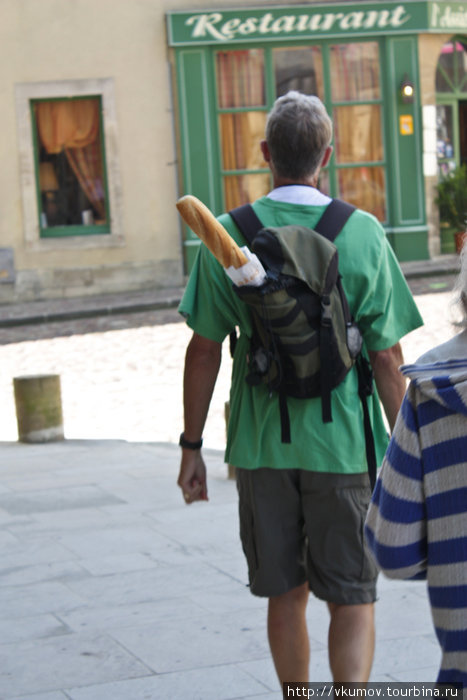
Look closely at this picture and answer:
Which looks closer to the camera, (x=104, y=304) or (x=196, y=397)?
(x=196, y=397)

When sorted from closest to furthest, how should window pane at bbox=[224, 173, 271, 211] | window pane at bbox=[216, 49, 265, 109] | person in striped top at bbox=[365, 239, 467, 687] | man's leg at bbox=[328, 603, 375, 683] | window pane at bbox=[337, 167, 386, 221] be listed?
1. person in striped top at bbox=[365, 239, 467, 687]
2. man's leg at bbox=[328, 603, 375, 683]
3. window pane at bbox=[216, 49, 265, 109]
4. window pane at bbox=[224, 173, 271, 211]
5. window pane at bbox=[337, 167, 386, 221]

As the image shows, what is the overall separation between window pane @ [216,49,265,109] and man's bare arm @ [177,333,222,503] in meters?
16.6

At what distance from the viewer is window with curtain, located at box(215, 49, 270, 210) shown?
63.8 ft

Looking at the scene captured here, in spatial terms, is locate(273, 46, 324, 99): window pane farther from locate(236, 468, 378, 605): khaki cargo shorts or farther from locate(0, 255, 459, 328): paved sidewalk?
locate(236, 468, 378, 605): khaki cargo shorts

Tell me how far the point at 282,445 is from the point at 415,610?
1653mm

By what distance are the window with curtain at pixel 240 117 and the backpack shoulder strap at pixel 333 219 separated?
16486 mm

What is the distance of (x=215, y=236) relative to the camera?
2959 mm

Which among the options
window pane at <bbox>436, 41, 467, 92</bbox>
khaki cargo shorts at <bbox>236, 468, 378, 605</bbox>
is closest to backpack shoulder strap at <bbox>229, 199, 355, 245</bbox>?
khaki cargo shorts at <bbox>236, 468, 378, 605</bbox>

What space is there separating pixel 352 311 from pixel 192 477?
676mm

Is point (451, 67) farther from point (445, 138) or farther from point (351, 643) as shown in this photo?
point (351, 643)

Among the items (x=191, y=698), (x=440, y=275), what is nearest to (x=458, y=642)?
(x=191, y=698)

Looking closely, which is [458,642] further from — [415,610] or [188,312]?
[415,610]

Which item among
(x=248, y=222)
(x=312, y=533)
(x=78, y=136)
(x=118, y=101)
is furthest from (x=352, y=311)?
(x=78, y=136)

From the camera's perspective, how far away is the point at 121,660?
3998 mm
